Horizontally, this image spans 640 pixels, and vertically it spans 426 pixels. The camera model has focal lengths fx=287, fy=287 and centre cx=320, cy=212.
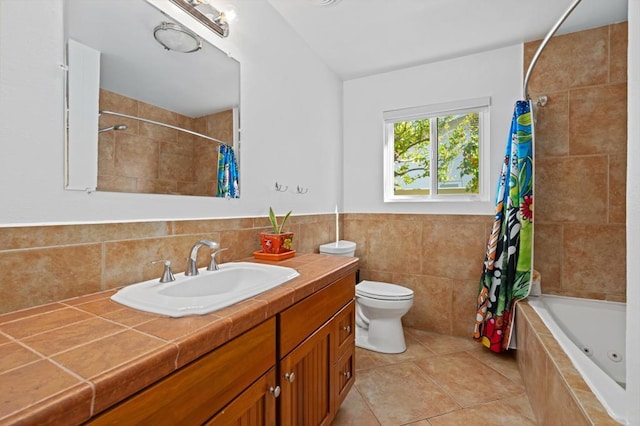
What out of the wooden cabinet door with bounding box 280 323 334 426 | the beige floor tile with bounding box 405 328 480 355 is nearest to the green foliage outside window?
the beige floor tile with bounding box 405 328 480 355

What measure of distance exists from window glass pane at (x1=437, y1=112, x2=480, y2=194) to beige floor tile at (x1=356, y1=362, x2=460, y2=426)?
155cm

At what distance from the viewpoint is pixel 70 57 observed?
3.03 feet

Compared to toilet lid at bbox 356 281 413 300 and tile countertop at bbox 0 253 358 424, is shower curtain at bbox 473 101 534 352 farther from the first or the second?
tile countertop at bbox 0 253 358 424

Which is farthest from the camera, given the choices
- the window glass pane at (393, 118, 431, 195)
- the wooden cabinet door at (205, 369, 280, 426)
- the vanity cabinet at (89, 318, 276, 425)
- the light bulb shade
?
the window glass pane at (393, 118, 431, 195)

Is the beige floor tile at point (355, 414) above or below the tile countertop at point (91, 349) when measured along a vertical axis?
below

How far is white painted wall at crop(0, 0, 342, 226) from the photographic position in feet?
2.64

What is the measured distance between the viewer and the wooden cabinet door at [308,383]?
100 cm

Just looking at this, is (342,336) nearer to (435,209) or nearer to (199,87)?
(199,87)

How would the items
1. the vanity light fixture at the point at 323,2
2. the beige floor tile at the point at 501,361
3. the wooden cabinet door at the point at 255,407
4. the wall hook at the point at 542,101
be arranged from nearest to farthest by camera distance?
the wooden cabinet door at the point at 255,407 < the vanity light fixture at the point at 323,2 < the beige floor tile at the point at 501,361 < the wall hook at the point at 542,101

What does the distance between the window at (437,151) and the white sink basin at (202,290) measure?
1.84m

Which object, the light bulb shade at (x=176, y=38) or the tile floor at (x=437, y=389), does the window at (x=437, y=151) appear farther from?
the light bulb shade at (x=176, y=38)

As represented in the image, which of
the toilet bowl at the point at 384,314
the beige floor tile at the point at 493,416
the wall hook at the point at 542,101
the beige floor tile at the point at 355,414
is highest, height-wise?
the wall hook at the point at 542,101

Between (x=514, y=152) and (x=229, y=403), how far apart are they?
2298 mm

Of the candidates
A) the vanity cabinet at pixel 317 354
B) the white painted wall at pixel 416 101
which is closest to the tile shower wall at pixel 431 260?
the white painted wall at pixel 416 101
